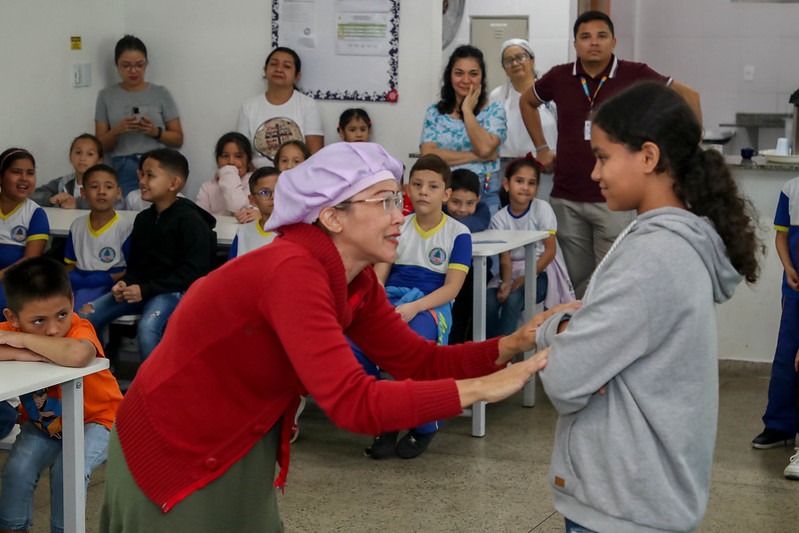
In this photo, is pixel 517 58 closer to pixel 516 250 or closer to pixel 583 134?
pixel 583 134

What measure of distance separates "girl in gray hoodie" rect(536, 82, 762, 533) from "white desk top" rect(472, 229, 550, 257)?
105 inches

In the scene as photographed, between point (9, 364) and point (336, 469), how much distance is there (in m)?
1.64

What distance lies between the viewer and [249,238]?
15.9 feet

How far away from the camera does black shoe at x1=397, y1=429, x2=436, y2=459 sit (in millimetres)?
4328

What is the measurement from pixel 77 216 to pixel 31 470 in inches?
112

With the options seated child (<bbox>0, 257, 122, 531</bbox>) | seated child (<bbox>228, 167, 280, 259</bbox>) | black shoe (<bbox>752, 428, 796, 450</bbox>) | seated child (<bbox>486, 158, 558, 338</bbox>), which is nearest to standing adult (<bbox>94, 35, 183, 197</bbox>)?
seated child (<bbox>228, 167, 280, 259</bbox>)

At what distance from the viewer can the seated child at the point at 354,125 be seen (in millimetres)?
6301

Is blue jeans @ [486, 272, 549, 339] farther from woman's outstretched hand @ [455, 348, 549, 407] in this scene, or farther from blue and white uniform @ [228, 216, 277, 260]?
woman's outstretched hand @ [455, 348, 549, 407]

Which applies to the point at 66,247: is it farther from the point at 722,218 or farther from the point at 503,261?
the point at 722,218

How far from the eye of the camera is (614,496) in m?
1.81

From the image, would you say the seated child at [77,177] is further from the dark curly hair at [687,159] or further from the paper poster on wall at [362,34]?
the dark curly hair at [687,159]

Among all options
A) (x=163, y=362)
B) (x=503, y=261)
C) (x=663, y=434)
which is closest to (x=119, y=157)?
(x=503, y=261)

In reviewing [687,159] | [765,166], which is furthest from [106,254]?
[687,159]

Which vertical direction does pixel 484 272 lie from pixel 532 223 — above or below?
below
